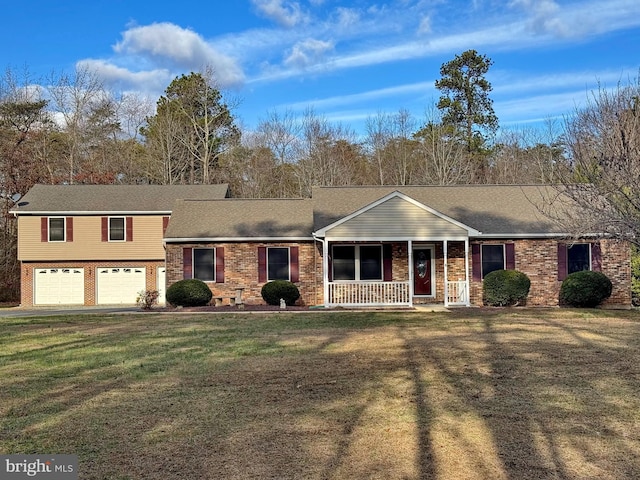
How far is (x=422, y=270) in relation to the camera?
22031mm

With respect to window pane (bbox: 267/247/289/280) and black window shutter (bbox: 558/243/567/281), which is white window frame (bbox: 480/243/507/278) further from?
window pane (bbox: 267/247/289/280)

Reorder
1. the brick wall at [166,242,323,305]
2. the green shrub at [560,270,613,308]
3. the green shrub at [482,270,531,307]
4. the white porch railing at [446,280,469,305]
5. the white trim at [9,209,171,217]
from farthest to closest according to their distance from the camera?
the white trim at [9,209,171,217] < the brick wall at [166,242,323,305] < the white porch railing at [446,280,469,305] < the green shrub at [482,270,531,307] < the green shrub at [560,270,613,308]

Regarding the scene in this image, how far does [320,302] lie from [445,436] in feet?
52.9

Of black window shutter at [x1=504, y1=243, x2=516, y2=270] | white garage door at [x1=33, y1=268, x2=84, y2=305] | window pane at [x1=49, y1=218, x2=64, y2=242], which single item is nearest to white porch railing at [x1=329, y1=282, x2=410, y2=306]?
black window shutter at [x1=504, y1=243, x2=516, y2=270]

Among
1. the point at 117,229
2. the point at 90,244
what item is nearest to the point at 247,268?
the point at 117,229

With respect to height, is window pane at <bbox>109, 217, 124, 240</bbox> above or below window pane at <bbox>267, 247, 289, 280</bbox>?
above

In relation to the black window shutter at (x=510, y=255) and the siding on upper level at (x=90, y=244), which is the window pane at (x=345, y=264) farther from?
the siding on upper level at (x=90, y=244)

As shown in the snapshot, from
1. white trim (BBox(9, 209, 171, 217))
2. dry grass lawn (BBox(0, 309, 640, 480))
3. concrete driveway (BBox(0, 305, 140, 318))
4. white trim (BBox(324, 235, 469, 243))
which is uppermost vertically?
white trim (BBox(9, 209, 171, 217))

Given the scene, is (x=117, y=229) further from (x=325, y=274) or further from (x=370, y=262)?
(x=370, y=262)

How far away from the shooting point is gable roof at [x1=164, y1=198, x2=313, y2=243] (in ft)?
72.8

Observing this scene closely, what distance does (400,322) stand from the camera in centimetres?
1562

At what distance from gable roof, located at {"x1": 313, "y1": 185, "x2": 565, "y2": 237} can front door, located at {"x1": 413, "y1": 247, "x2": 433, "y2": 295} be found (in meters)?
1.70

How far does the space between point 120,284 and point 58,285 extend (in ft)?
9.42

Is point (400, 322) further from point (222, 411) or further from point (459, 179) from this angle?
point (459, 179)
